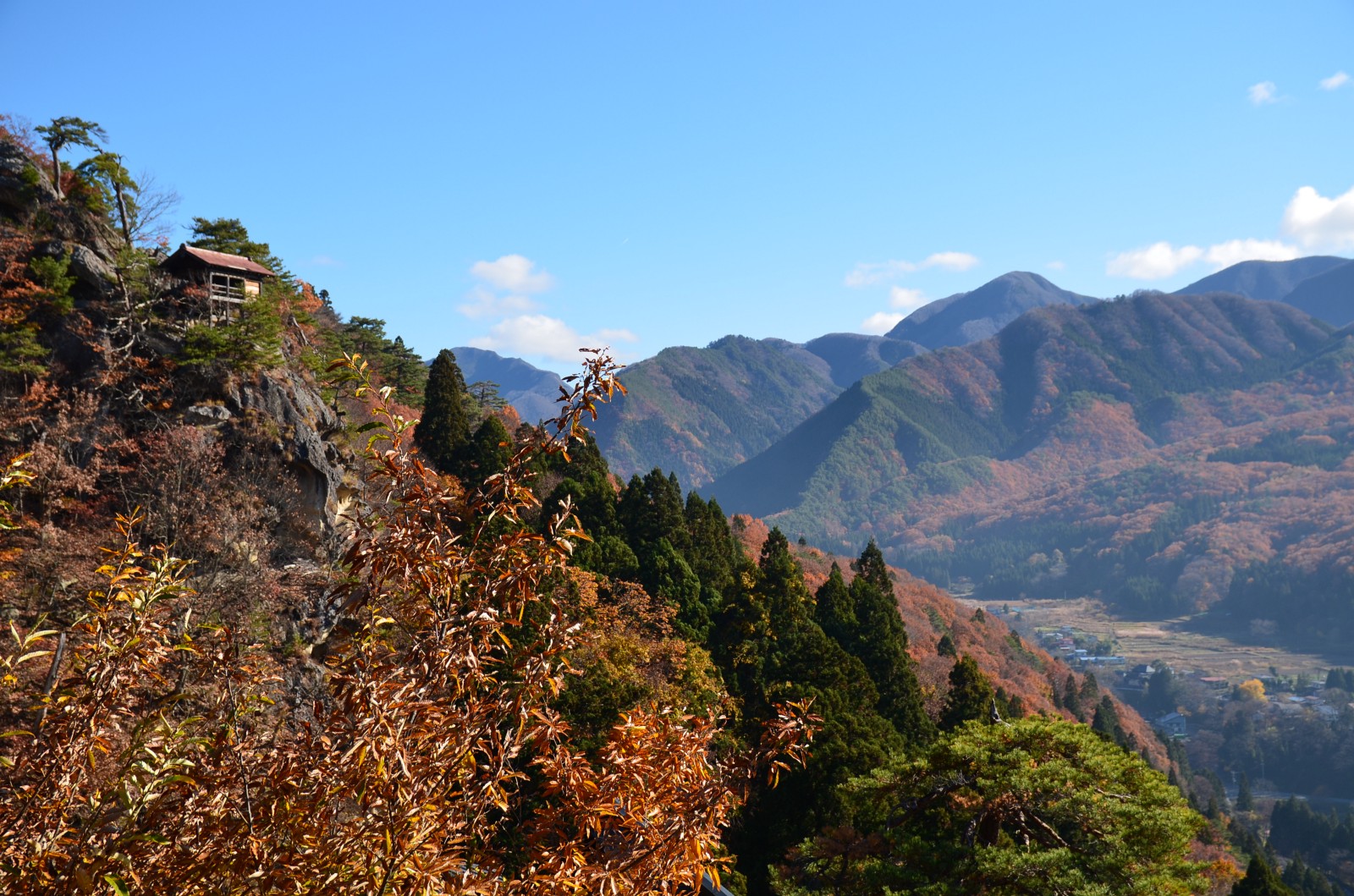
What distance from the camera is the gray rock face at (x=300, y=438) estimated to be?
18.5 m

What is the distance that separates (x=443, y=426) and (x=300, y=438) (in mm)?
8150

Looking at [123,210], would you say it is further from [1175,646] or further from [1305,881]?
[1175,646]

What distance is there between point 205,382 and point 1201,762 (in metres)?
87.8

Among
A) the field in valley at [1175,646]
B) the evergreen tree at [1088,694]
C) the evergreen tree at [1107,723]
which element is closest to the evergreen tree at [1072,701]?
the evergreen tree at [1107,723]

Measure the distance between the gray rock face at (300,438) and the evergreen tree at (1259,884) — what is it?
75.8 ft

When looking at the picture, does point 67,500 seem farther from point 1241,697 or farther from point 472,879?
point 1241,697

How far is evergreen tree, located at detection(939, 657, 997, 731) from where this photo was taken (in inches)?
861

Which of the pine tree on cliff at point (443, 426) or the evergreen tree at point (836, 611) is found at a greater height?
the pine tree on cliff at point (443, 426)

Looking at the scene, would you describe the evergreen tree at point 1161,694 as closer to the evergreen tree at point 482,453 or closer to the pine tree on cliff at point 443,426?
the evergreen tree at point 482,453

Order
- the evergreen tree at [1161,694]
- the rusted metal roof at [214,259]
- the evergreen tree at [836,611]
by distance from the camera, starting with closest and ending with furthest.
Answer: the rusted metal roof at [214,259] → the evergreen tree at [836,611] → the evergreen tree at [1161,694]

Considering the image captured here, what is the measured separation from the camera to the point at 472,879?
10.3 feet

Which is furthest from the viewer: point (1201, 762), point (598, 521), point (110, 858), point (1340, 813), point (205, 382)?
point (1201, 762)

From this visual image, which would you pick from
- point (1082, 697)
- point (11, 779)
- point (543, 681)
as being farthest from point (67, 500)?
point (1082, 697)

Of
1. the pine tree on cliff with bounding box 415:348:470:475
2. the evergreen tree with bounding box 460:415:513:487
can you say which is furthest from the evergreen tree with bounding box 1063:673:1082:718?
the pine tree on cliff with bounding box 415:348:470:475
